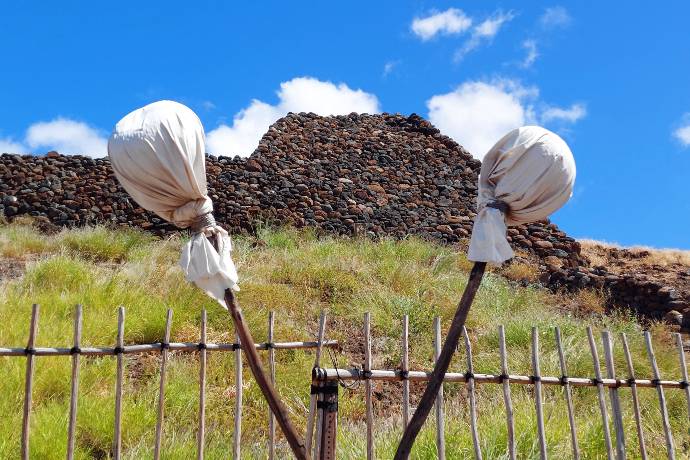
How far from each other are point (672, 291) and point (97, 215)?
23.3ft

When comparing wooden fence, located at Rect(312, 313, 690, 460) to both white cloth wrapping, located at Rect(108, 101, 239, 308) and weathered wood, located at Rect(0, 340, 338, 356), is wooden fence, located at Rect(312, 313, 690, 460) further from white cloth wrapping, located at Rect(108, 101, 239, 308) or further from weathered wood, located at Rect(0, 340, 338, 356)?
white cloth wrapping, located at Rect(108, 101, 239, 308)

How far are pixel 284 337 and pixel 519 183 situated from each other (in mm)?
3204

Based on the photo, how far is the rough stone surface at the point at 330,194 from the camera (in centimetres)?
866

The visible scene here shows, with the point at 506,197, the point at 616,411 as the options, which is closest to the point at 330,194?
the point at 616,411

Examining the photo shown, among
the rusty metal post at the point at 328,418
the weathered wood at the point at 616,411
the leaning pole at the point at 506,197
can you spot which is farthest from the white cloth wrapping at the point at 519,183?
the weathered wood at the point at 616,411

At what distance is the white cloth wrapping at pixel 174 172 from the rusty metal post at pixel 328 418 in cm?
40

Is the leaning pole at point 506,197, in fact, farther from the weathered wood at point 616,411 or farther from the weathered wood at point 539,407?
the weathered wood at point 616,411

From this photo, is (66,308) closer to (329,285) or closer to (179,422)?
(179,422)

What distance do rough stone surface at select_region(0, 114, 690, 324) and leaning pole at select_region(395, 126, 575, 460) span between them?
6554 mm

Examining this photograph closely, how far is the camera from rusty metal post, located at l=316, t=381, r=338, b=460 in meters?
1.61

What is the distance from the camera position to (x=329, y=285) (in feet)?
18.7

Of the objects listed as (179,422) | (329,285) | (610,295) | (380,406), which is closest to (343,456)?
(179,422)

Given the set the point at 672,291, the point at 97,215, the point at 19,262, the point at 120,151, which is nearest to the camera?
the point at 120,151

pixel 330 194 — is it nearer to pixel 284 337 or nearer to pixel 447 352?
pixel 284 337
